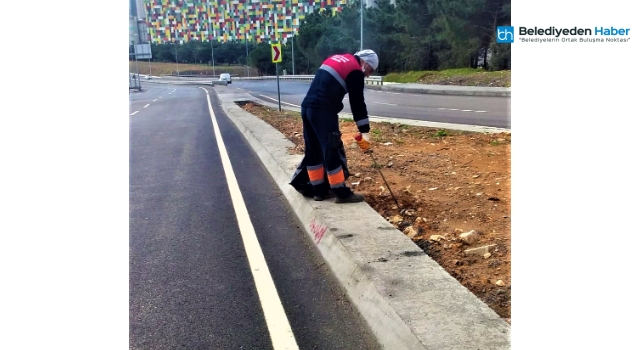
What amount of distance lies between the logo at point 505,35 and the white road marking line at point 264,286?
185 centimetres

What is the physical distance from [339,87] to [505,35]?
191cm

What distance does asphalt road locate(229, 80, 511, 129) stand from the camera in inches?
408

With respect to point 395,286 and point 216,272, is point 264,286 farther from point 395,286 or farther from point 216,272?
point 395,286

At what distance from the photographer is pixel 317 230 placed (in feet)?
13.6

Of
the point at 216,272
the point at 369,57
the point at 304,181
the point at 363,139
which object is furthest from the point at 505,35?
the point at 304,181

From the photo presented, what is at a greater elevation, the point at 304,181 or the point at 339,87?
the point at 339,87

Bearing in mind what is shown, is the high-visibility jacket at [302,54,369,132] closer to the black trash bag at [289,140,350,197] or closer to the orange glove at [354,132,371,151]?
the orange glove at [354,132,371,151]

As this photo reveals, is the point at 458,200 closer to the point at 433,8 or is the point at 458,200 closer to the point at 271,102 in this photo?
the point at 433,8

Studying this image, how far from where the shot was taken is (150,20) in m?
3.50

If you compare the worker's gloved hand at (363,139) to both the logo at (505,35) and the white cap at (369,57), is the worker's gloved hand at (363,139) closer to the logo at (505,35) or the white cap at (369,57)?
the white cap at (369,57)

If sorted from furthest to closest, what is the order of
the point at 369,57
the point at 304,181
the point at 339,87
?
the point at 304,181 → the point at 339,87 → the point at 369,57

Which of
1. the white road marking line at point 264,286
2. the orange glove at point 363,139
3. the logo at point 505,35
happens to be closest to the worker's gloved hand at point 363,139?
the orange glove at point 363,139
